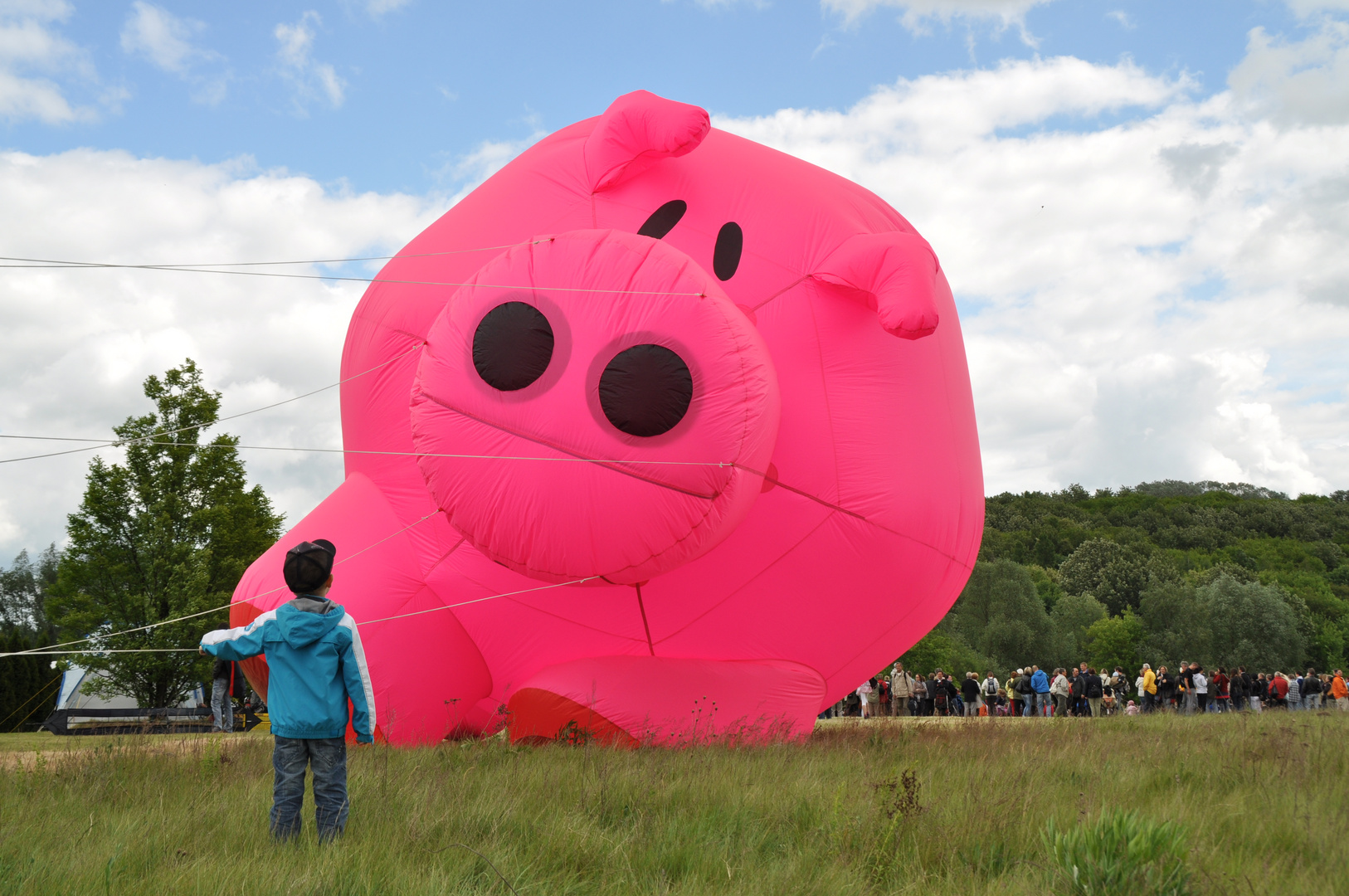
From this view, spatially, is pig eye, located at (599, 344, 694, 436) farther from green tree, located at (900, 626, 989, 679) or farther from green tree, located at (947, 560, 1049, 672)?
green tree, located at (947, 560, 1049, 672)

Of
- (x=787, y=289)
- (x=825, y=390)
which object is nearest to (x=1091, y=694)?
(x=825, y=390)

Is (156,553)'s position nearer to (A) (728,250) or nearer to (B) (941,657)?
(A) (728,250)

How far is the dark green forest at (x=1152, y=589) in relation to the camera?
51.2 m

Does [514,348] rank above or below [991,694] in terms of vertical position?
above

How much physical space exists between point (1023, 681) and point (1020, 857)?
676 inches

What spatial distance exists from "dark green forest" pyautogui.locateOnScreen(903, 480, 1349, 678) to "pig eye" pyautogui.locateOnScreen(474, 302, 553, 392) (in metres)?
41.9

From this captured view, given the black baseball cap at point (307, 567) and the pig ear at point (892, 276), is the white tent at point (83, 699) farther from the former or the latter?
the black baseball cap at point (307, 567)

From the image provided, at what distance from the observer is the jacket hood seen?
3.91m

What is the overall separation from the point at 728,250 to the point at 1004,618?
50529mm

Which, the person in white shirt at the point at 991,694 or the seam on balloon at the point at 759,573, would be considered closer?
the seam on balloon at the point at 759,573

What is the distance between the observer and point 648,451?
18.1 ft

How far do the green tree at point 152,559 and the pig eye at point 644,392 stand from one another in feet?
52.5

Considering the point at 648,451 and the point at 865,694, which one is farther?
the point at 865,694

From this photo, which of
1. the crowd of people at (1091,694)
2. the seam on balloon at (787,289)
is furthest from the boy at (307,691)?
the crowd of people at (1091,694)
